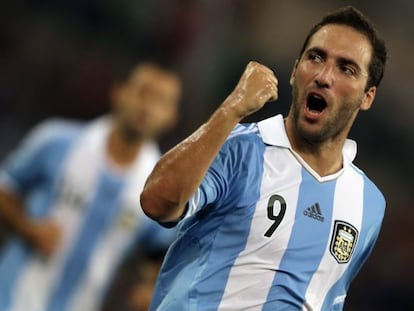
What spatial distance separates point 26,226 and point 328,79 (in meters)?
2.70

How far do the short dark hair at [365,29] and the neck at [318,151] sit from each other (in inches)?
8.1

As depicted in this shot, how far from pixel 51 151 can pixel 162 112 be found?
67 cm

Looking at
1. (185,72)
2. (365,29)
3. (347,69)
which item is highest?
(365,29)

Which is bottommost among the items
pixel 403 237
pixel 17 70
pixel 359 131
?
pixel 403 237

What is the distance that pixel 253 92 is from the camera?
3102 mm

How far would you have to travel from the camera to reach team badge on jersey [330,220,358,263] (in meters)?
3.34

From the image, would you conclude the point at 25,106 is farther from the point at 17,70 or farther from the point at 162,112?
the point at 162,112

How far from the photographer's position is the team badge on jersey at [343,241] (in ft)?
11.0

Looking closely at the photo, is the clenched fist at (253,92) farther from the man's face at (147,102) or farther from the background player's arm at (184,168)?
the man's face at (147,102)

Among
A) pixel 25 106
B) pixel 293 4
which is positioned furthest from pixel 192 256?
pixel 293 4

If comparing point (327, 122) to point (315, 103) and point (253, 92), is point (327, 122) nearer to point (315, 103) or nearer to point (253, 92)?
point (315, 103)

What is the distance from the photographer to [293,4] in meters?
10.1

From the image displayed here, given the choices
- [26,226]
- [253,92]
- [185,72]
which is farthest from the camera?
[185,72]

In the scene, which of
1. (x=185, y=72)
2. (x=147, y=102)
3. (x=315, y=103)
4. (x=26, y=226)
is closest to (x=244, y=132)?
(x=315, y=103)
